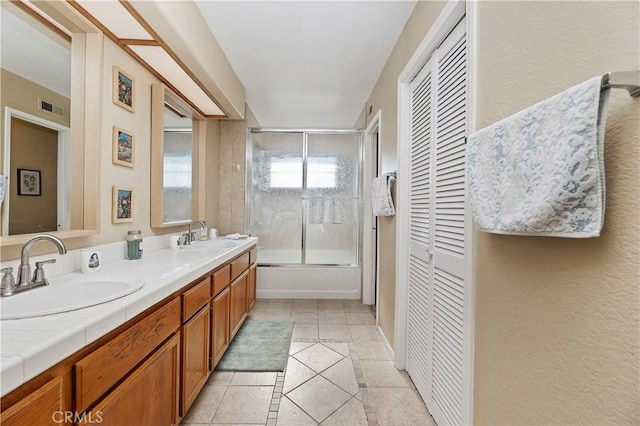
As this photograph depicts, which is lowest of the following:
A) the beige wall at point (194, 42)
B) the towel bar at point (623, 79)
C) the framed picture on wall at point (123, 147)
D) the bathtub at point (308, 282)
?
the bathtub at point (308, 282)

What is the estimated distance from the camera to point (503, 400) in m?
0.98

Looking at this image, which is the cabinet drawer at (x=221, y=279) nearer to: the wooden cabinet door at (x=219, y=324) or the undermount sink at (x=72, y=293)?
the wooden cabinet door at (x=219, y=324)

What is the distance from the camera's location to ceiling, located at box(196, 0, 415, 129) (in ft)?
6.23

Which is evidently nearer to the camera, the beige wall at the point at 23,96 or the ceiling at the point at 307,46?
the beige wall at the point at 23,96

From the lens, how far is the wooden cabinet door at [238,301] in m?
2.38

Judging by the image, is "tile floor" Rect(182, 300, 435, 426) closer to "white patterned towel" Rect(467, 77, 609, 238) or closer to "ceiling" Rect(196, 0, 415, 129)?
"white patterned towel" Rect(467, 77, 609, 238)

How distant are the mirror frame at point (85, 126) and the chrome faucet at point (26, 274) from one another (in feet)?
1.12

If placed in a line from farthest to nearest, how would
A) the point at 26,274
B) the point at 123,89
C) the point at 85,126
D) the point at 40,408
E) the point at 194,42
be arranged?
the point at 194,42
the point at 123,89
the point at 85,126
the point at 26,274
the point at 40,408

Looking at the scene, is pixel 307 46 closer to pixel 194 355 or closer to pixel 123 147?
pixel 123 147

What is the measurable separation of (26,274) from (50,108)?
31.5 inches

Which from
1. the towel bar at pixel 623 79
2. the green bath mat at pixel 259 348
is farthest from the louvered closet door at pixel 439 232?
the green bath mat at pixel 259 348

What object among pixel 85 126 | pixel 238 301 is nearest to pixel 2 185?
pixel 85 126

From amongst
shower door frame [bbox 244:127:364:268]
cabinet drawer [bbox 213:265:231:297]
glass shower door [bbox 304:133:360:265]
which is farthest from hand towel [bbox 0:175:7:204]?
glass shower door [bbox 304:133:360:265]

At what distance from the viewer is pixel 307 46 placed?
2.32m
